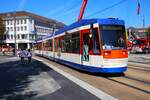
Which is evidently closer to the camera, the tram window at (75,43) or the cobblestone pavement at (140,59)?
the tram window at (75,43)

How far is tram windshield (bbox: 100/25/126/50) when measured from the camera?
51.1ft

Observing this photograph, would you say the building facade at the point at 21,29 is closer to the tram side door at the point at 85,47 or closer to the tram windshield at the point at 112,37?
the tram side door at the point at 85,47

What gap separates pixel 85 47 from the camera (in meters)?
17.3

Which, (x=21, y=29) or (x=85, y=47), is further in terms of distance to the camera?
(x=21, y=29)

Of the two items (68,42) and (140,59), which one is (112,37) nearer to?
(68,42)

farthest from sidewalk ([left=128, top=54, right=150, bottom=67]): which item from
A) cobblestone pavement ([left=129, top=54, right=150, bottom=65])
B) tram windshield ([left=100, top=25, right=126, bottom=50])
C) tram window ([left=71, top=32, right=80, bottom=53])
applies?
tram windshield ([left=100, top=25, right=126, bottom=50])

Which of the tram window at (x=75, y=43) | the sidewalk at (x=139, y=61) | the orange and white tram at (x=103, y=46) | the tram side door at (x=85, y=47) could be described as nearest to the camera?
the orange and white tram at (x=103, y=46)

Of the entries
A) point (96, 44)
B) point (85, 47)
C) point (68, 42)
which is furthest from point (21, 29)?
point (96, 44)

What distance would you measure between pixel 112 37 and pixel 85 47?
6.72 feet

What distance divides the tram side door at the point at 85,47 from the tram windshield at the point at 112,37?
4.37 ft

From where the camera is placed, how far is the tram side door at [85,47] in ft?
55.5

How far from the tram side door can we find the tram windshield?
1331mm

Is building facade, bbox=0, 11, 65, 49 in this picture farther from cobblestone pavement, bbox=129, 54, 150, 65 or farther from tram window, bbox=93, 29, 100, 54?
tram window, bbox=93, 29, 100, 54

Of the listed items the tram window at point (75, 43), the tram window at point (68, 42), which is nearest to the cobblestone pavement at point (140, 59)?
the tram window at point (68, 42)
